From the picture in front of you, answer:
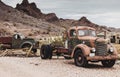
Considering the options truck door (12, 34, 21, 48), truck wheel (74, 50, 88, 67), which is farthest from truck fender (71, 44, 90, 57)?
truck door (12, 34, 21, 48)

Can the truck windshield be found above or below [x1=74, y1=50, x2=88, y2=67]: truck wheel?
above

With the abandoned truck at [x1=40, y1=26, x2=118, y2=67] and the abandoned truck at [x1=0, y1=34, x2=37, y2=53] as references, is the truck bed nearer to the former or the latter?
the abandoned truck at [x1=0, y1=34, x2=37, y2=53]

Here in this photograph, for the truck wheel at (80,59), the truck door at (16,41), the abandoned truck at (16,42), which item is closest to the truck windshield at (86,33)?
the truck wheel at (80,59)

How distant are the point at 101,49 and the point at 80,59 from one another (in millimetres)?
1399

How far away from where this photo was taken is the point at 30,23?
169 meters

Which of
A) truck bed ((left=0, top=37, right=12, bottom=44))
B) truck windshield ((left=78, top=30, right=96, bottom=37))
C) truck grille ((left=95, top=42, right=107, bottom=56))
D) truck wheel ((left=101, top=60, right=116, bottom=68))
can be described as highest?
truck windshield ((left=78, top=30, right=96, bottom=37))

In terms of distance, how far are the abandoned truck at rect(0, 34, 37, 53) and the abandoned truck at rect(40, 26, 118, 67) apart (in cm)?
1159

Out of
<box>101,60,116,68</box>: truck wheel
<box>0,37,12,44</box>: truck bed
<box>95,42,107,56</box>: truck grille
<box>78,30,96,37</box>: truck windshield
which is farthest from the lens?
<box>0,37,12,44</box>: truck bed

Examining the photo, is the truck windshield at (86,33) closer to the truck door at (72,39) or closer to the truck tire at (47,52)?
the truck door at (72,39)

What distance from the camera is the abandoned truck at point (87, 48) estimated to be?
25.3 meters

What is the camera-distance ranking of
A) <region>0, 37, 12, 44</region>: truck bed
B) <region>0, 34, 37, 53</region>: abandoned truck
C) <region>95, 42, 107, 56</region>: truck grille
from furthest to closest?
1. <region>0, 37, 12, 44</region>: truck bed
2. <region>0, 34, 37, 53</region>: abandoned truck
3. <region>95, 42, 107, 56</region>: truck grille

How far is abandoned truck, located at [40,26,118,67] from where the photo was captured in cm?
2527

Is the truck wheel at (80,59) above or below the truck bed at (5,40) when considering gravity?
below

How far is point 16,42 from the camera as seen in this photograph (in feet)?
135
